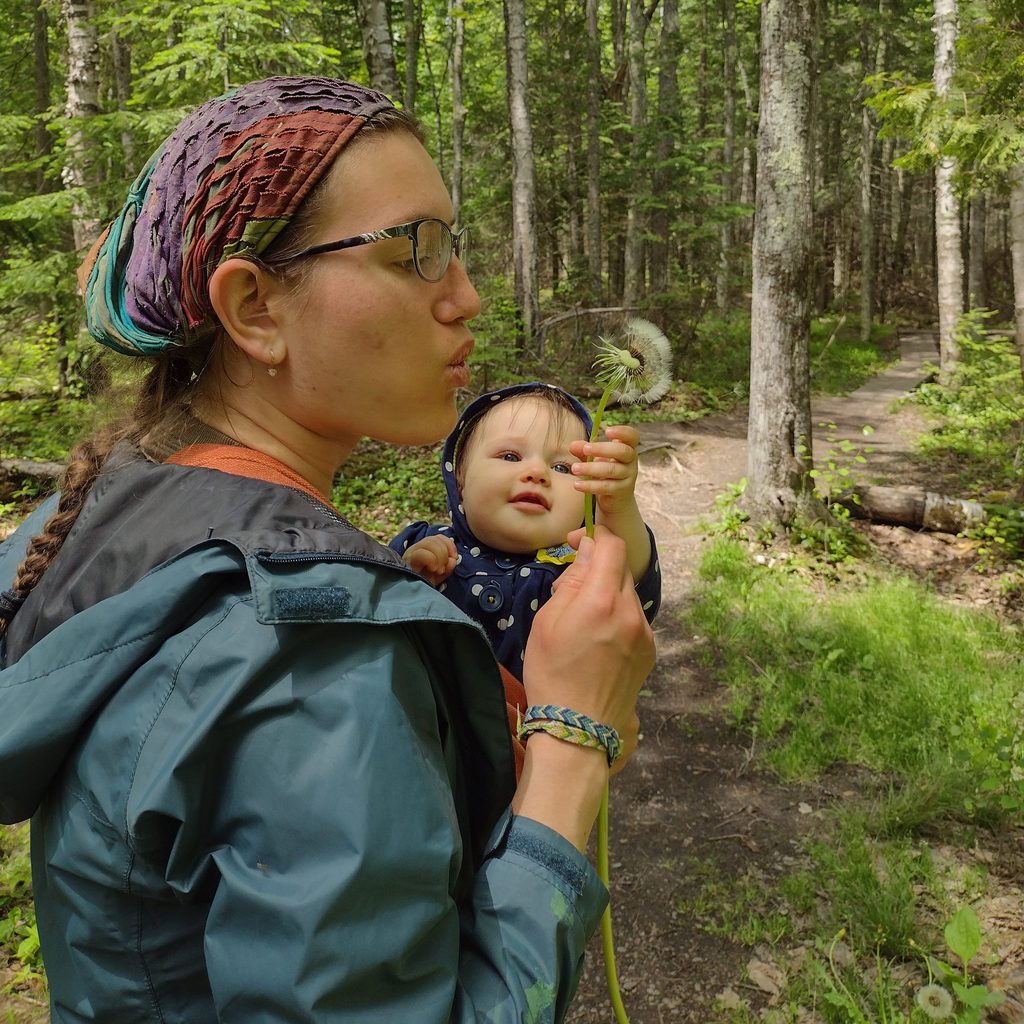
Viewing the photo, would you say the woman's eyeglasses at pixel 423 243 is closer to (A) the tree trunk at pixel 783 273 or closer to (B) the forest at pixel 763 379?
(B) the forest at pixel 763 379

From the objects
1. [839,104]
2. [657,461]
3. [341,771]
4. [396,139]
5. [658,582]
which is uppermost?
[839,104]

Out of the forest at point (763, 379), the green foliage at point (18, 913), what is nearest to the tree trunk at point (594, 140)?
the forest at point (763, 379)

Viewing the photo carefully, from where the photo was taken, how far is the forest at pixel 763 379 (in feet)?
10.7

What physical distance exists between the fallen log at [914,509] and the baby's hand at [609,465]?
6437mm

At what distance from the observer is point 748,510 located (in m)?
7.17

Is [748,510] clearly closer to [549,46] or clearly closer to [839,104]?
[549,46]

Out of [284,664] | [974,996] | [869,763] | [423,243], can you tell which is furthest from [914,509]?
[284,664]

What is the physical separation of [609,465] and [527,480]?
59 centimetres

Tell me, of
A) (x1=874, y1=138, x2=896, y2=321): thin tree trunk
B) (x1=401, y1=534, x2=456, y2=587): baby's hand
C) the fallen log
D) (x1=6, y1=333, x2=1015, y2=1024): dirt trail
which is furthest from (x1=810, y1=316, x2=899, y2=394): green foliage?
(x1=401, y1=534, x2=456, y2=587): baby's hand

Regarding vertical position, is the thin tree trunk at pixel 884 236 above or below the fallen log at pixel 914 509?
above

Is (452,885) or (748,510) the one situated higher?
(452,885)

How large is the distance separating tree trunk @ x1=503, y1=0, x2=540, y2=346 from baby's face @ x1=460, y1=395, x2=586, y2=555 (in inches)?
394

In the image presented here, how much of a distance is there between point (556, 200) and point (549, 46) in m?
3.39

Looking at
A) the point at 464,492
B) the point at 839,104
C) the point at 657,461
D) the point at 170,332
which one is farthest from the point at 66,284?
the point at 839,104
